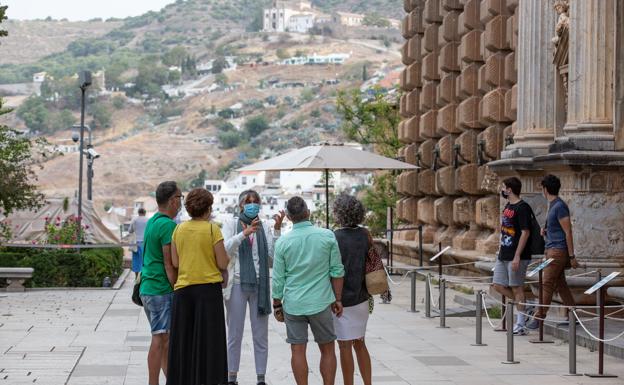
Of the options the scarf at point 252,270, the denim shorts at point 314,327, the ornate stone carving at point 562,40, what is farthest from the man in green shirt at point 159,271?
the ornate stone carving at point 562,40

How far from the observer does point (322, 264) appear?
1206 centimetres

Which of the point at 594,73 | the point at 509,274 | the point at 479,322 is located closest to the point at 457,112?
the point at 594,73

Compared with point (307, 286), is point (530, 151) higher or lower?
higher

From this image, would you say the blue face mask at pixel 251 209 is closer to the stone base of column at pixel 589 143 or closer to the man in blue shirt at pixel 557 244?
the man in blue shirt at pixel 557 244

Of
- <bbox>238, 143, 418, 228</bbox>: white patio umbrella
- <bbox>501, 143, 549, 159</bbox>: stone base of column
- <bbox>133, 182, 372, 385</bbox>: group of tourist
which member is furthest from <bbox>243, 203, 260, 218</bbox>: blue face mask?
<bbox>238, 143, 418, 228</bbox>: white patio umbrella

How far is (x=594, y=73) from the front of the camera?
17.8 metres

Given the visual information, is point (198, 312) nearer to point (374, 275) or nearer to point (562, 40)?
point (374, 275)

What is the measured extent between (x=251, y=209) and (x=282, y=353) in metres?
3.39

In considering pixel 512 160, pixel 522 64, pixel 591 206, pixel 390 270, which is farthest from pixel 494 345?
pixel 390 270

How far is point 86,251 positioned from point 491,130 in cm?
938

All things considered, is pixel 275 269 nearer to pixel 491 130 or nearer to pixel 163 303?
pixel 163 303

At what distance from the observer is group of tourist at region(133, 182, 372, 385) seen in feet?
39.4

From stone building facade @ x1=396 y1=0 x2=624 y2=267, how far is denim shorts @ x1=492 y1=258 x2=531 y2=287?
0.86 meters

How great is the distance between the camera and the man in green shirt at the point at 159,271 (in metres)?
12.4
